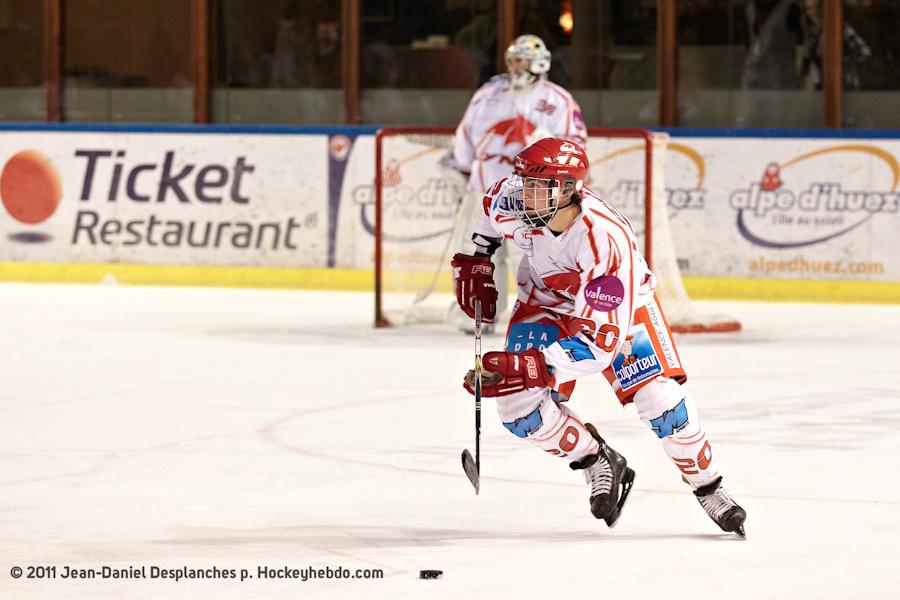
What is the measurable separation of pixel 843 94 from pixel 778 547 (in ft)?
31.5

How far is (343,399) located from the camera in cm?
770

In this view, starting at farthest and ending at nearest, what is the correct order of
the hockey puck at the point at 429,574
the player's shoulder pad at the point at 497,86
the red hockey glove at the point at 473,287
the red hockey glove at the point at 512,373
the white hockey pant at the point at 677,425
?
the player's shoulder pad at the point at 497,86
the red hockey glove at the point at 473,287
the white hockey pant at the point at 677,425
the red hockey glove at the point at 512,373
the hockey puck at the point at 429,574

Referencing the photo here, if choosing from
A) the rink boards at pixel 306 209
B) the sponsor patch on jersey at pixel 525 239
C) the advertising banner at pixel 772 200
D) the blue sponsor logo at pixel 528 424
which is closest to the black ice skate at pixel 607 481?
the blue sponsor logo at pixel 528 424

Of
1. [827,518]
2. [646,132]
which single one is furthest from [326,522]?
[646,132]

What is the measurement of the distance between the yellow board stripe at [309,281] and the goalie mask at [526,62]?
100 inches

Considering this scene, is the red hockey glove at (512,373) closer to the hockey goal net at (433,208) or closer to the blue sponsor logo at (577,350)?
the blue sponsor logo at (577,350)

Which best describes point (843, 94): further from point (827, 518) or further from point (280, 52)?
point (827, 518)

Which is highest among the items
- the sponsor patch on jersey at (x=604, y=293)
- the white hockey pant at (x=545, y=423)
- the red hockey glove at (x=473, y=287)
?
the sponsor patch on jersey at (x=604, y=293)

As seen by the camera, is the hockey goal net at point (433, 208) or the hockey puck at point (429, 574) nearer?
the hockey puck at point (429, 574)

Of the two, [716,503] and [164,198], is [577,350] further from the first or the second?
[164,198]

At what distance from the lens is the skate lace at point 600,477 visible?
5.01 m

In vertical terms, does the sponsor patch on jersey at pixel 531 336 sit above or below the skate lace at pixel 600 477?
above

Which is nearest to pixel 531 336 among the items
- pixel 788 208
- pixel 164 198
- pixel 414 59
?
pixel 788 208

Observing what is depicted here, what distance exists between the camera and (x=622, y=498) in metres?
5.05
